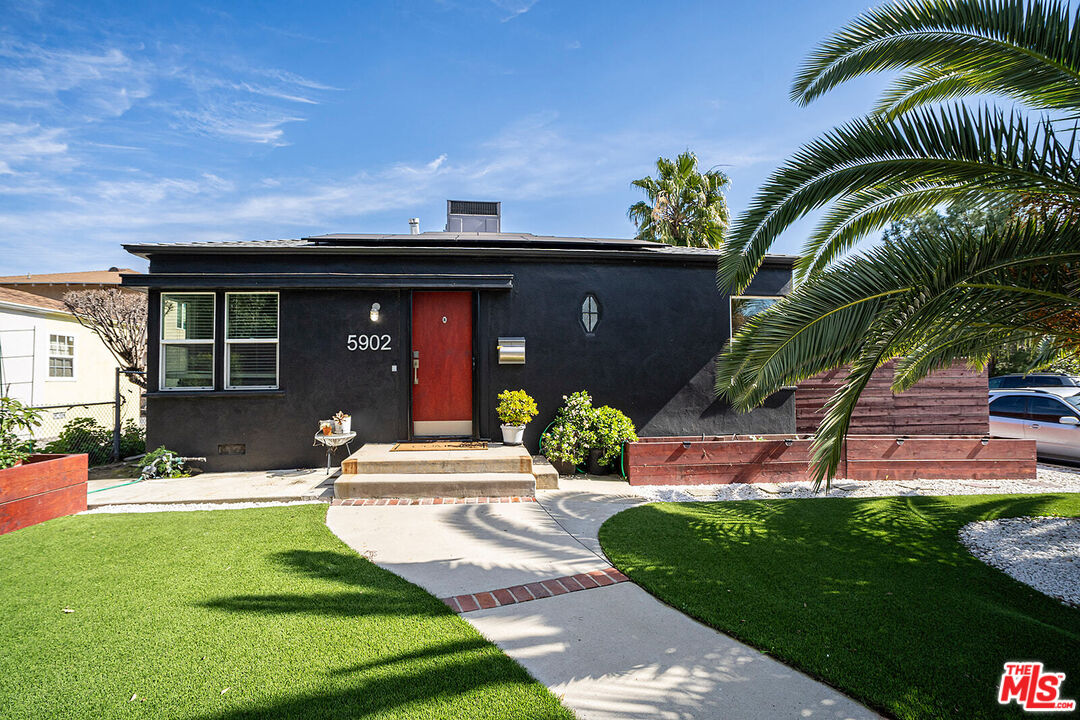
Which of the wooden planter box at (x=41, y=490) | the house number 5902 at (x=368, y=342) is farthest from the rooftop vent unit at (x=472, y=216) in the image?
the wooden planter box at (x=41, y=490)

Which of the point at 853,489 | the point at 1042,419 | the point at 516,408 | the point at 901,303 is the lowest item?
the point at 853,489

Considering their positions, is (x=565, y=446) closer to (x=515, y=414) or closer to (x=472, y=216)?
(x=515, y=414)

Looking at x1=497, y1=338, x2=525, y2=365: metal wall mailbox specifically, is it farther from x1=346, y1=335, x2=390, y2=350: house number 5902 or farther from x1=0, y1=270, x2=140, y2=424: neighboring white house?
x1=0, y1=270, x2=140, y2=424: neighboring white house

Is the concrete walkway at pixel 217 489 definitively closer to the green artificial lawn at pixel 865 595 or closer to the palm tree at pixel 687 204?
the green artificial lawn at pixel 865 595

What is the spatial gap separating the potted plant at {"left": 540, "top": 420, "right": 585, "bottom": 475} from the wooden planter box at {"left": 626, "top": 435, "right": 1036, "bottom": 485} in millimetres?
760

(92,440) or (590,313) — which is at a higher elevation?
(590,313)

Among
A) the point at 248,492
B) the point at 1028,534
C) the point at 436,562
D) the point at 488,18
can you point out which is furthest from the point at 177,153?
the point at 1028,534

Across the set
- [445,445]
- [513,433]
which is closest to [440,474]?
[445,445]

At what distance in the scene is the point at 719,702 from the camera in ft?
7.43

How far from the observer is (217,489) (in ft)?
20.4

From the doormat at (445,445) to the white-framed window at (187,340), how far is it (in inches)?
128

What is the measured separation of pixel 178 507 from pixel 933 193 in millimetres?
8607

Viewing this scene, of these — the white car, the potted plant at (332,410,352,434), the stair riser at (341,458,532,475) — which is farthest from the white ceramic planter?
the white car

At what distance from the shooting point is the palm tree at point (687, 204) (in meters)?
16.3
